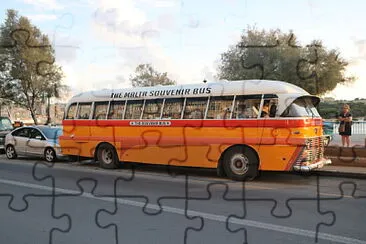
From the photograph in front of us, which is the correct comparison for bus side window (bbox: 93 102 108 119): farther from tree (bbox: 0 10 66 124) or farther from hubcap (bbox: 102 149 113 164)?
tree (bbox: 0 10 66 124)

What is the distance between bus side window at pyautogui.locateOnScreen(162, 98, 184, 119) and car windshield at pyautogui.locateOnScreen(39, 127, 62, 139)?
249 inches

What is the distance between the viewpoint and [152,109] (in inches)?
527

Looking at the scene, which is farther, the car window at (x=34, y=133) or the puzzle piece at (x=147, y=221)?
the car window at (x=34, y=133)

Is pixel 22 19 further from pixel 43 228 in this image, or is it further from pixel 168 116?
pixel 43 228

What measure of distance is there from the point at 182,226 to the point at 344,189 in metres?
5.17

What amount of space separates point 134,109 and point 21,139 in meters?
6.91

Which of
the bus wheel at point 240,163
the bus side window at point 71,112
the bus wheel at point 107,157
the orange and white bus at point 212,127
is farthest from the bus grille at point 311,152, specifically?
the bus side window at point 71,112

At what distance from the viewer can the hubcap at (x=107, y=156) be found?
14.6m

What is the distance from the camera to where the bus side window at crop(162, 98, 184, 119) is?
1273cm

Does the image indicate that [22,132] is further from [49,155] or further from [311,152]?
[311,152]

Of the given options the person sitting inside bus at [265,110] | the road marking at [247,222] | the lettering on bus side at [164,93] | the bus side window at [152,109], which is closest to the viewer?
the road marking at [247,222]

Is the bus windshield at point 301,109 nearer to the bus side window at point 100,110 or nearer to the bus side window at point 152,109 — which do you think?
the bus side window at point 152,109

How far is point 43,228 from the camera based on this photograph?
263 inches

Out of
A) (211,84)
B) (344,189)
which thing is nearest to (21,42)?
(211,84)
